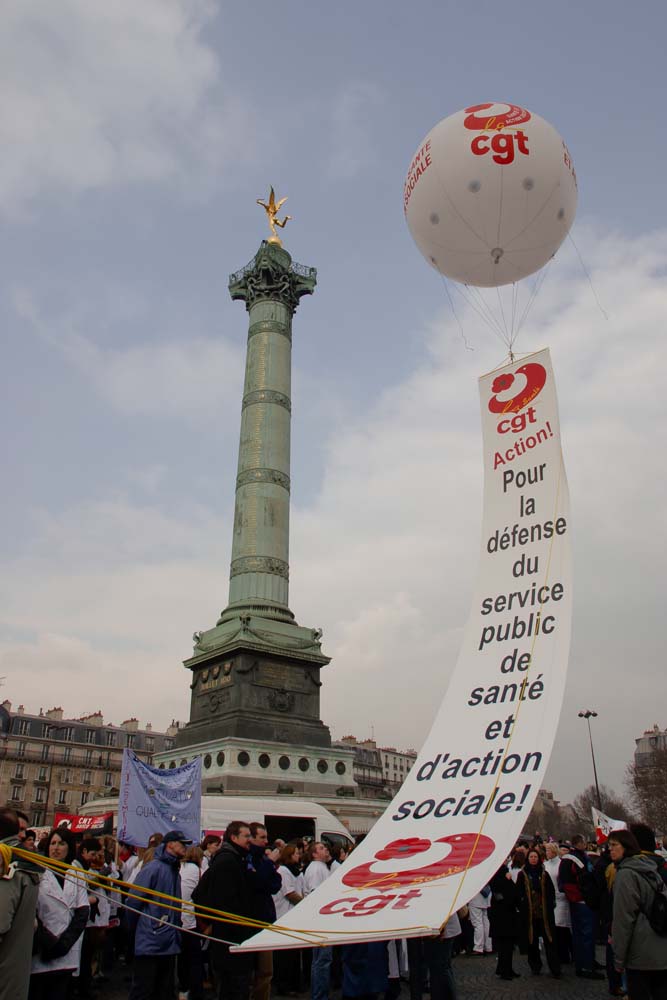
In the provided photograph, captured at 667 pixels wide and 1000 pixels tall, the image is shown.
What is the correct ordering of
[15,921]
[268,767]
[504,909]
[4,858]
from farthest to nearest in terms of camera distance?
1. [268,767]
2. [504,909]
3. [15,921]
4. [4,858]

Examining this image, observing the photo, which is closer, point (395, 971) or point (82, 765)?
point (395, 971)

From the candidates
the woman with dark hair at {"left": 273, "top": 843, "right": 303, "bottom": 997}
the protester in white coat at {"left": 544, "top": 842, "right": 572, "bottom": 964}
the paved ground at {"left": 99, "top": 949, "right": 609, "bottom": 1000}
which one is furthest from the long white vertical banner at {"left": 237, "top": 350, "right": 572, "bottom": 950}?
the protester in white coat at {"left": 544, "top": 842, "right": 572, "bottom": 964}

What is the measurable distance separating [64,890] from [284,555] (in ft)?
95.0

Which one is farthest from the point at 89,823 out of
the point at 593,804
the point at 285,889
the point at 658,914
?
the point at 593,804

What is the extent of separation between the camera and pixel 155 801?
11812 mm

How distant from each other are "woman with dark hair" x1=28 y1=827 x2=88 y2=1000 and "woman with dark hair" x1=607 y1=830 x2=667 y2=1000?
13.3 ft

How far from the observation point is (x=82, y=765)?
62938 millimetres

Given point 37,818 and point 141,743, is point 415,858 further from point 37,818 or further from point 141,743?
point 141,743

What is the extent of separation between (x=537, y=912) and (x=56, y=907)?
7729mm

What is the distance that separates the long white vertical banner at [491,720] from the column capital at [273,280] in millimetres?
32806

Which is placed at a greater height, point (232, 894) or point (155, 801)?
point (155, 801)

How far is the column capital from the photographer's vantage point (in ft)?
130

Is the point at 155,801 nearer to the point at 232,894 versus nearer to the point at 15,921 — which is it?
the point at 232,894

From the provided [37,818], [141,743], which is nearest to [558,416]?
[37,818]
